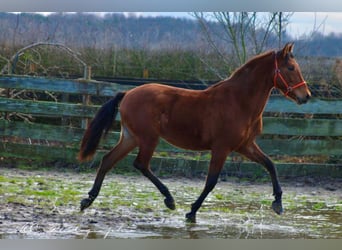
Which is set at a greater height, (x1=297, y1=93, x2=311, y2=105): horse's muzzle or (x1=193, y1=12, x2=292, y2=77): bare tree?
(x1=193, y1=12, x2=292, y2=77): bare tree

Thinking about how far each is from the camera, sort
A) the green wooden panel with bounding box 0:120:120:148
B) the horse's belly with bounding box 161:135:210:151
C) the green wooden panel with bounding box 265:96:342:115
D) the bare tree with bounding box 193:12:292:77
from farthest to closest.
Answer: the green wooden panel with bounding box 0:120:120:148
the green wooden panel with bounding box 265:96:342:115
the bare tree with bounding box 193:12:292:77
the horse's belly with bounding box 161:135:210:151

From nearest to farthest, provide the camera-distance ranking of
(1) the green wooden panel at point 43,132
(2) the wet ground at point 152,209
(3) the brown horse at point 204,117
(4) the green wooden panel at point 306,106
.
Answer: (2) the wet ground at point 152,209, (3) the brown horse at point 204,117, (4) the green wooden panel at point 306,106, (1) the green wooden panel at point 43,132

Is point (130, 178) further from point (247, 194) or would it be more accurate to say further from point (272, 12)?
point (272, 12)

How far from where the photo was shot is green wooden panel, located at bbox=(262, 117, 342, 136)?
20.3ft

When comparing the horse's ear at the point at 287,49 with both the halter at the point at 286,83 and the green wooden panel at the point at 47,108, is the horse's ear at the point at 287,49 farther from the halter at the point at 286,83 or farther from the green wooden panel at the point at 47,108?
the green wooden panel at the point at 47,108

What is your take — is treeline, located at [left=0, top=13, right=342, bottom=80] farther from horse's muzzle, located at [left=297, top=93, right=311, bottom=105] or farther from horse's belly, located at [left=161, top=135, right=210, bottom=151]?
horse's belly, located at [left=161, top=135, right=210, bottom=151]

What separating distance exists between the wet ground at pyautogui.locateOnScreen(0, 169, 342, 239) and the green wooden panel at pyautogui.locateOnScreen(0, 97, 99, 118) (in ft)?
1.66

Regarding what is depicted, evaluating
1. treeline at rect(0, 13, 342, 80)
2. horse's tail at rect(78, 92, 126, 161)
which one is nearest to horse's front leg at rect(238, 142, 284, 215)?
treeline at rect(0, 13, 342, 80)

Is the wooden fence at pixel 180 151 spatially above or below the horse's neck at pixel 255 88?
below

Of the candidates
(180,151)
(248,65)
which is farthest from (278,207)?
(248,65)

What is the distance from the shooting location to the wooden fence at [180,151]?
242 inches

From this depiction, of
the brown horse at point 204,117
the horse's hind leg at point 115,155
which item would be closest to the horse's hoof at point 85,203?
the brown horse at point 204,117

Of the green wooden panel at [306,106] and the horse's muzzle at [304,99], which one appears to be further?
the green wooden panel at [306,106]
